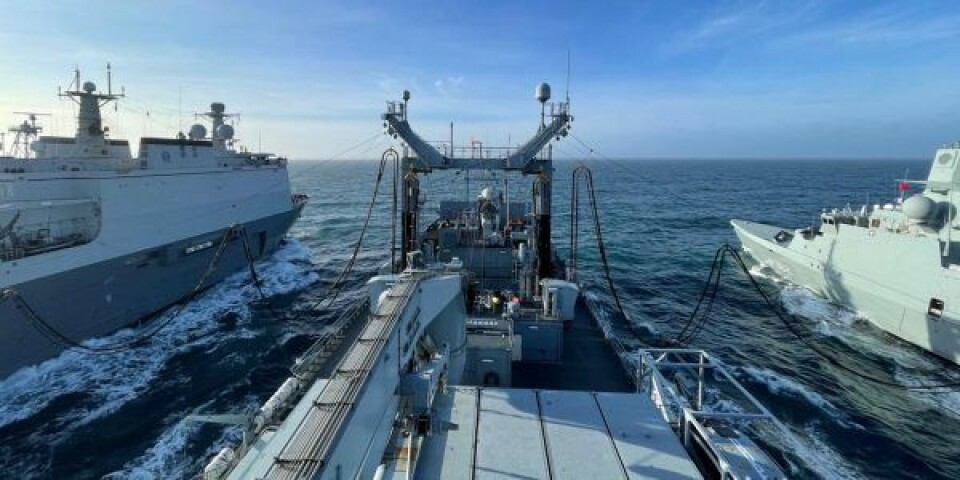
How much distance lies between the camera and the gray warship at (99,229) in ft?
73.0

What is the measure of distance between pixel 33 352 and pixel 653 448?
26722 millimetres

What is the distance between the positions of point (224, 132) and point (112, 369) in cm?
2456

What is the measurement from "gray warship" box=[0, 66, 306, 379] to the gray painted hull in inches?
2.1

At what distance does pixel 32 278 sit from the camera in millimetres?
21672

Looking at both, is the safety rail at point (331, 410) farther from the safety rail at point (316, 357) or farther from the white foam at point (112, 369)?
the white foam at point (112, 369)

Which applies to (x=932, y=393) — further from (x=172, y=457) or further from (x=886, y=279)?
(x=172, y=457)

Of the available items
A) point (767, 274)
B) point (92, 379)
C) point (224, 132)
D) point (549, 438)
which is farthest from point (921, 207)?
point (224, 132)

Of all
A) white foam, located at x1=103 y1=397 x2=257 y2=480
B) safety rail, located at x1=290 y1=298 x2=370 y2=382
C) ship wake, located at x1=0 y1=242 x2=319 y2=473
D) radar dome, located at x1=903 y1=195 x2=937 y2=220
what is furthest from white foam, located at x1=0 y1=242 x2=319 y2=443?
radar dome, located at x1=903 y1=195 x2=937 y2=220

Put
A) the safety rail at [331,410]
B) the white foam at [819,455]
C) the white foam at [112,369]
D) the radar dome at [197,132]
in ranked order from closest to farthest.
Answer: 1. the safety rail at [331,410]
2. the white foam at [819,455]
3. the white foam at [112,369]
4. the radar dome at [197,132]

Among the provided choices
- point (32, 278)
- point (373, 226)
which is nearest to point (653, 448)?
point (32, 278)

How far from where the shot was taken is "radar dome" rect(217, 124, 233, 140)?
42000 millimetres

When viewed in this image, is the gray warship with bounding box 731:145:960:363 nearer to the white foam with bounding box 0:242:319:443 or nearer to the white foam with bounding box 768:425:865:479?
the white foam with bounding box 768:425:865:479

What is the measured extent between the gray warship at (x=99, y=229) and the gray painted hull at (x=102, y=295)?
0.17ft

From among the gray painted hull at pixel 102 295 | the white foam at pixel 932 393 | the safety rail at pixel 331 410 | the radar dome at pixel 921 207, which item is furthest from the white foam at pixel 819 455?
the gray painted hull at pixel 102 295
